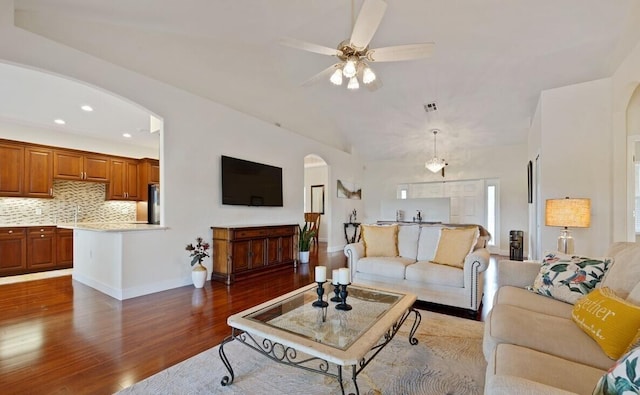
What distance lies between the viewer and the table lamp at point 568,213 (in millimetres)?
3205

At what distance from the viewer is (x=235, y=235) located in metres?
4.32

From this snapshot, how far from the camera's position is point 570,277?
6.75 ft

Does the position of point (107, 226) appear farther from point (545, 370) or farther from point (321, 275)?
point (545, 370)

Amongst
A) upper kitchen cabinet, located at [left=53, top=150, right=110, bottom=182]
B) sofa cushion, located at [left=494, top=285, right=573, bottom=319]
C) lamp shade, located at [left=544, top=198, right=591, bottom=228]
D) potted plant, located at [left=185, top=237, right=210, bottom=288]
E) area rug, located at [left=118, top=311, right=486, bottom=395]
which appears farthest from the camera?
upper kitchen cabinet, located at [left=53, top=150, right=110, bottom=182]

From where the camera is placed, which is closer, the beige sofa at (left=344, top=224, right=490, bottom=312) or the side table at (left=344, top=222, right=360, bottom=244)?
the beige sofa at (left=344, top=224, right=490, bottom=312)

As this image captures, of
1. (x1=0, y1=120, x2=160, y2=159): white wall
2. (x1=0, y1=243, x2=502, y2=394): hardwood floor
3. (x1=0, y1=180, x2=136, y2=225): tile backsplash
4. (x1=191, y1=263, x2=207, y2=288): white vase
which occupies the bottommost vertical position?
(x1=0, y1=243, x2=502, y2=394): hardwood floor

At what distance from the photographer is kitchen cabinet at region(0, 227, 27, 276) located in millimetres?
4641

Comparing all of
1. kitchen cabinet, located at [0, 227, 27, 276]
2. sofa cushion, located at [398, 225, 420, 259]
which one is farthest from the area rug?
kitchen cabinet, located at [0, 227, 27, 276]

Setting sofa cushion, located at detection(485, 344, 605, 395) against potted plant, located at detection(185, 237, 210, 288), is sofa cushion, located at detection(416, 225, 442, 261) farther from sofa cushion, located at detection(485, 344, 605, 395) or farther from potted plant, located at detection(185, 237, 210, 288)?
potted plant, located at detection(185, 237, 210, 288)

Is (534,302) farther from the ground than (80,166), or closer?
closer

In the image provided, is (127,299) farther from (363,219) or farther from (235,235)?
(363,219)

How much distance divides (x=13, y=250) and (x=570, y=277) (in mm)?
7418

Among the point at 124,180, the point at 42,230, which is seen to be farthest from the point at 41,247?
the point at 124,180

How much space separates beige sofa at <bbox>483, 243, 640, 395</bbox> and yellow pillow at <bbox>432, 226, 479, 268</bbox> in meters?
1.02
